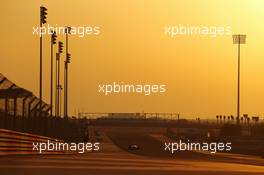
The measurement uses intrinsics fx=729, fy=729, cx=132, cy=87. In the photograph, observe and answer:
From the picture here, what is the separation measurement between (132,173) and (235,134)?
134954mm

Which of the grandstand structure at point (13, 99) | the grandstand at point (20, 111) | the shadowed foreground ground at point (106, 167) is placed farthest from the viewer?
the grandstand at point (20, 111)

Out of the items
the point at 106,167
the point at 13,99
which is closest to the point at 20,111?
the point at 13,99

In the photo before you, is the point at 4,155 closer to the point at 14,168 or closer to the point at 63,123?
the point at 14,168

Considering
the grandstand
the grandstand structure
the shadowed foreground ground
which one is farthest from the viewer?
the grandstand

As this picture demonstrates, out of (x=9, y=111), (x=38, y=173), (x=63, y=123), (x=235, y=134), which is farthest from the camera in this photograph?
(x=235, y=134)

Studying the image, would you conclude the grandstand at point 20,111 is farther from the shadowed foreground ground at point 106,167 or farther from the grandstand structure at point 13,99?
the shadowed foreground ground at point 106,167

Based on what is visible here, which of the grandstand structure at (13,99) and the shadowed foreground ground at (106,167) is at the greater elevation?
the grandstand structure at (13,99)

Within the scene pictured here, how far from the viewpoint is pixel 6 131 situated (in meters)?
24.1

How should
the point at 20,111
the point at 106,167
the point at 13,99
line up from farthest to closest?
the point at 20,111
the point at 13,99
the point at 106,167

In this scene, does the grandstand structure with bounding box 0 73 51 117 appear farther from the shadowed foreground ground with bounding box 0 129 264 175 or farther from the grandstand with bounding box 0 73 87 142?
the shadowed foreground ground with bounding box 0 129 264 175

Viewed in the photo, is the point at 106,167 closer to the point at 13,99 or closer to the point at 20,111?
the point at 13,99

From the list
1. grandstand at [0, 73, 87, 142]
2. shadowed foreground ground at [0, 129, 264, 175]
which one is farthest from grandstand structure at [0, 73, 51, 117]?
shadowed foreground ground at [0, 129, 264, 175]

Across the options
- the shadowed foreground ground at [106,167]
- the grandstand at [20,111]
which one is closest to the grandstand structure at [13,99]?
the grandstand at [20,111]

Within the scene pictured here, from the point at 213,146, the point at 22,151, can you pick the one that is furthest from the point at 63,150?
the point at 213,146
